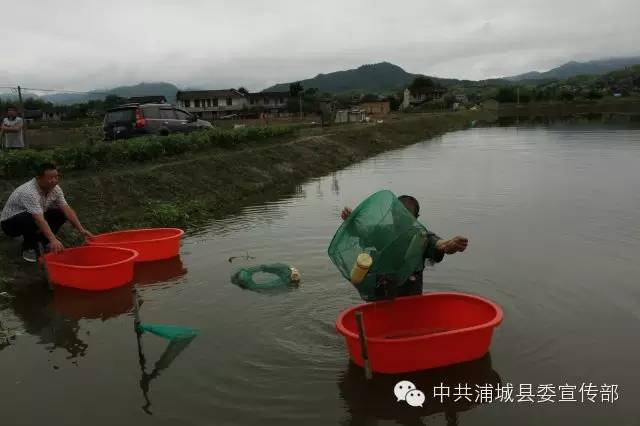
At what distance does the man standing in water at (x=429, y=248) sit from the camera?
5074 millimetres

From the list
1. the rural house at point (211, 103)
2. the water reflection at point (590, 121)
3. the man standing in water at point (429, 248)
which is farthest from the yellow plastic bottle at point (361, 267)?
the rural house at point (211, 103)

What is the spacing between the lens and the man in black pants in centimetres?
748

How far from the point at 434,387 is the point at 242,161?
1379 cm

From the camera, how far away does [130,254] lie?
26.1ft

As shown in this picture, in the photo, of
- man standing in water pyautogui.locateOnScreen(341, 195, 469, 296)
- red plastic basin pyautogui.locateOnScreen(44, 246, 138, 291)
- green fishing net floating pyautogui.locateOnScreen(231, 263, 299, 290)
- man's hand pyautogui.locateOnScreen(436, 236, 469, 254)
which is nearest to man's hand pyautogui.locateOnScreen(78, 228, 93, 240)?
red plastic basin pyautogui.locateOnScreen(44, 246, 138, 291)

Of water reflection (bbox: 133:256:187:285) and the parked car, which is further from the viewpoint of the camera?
the parked car

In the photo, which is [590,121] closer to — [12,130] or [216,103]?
[216,103]

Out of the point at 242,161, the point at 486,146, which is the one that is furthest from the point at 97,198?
the point at 486,146

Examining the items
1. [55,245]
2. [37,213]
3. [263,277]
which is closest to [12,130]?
[37,213]

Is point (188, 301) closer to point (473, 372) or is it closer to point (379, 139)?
point (473, 372)

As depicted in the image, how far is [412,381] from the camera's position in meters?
4.95

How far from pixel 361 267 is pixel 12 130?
39.9ft

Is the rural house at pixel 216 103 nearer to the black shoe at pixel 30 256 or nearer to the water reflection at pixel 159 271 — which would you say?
the water reflection at pixel 159 271

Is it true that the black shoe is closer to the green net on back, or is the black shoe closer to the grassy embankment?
the grassy embankment
